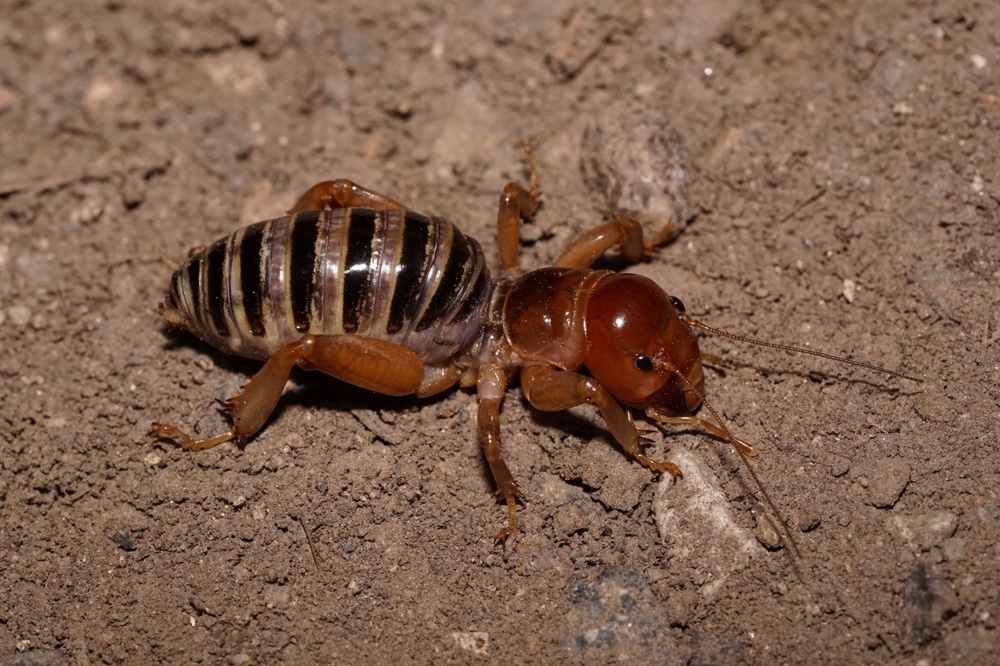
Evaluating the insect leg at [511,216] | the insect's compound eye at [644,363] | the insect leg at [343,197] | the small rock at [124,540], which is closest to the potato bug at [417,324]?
the insect's compound eye at [644,363]

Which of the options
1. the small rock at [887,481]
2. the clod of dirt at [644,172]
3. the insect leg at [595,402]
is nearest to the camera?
the small rock at [887,481]

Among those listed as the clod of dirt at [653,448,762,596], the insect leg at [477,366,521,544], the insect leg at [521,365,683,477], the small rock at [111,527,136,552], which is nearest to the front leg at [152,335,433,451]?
the insect leg at [477,366,521,544]

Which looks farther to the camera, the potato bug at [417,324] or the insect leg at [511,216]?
the insect leg at [511,216]

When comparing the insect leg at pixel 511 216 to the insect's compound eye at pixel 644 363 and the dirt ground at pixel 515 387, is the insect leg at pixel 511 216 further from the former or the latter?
the insect's compound eye at pixel 644 363

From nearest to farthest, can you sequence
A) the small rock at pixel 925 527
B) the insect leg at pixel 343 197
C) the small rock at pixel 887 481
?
the small rock at pixel 925 527 < the small rock at pixel 887 481 < the insect leg at pixel 343 197

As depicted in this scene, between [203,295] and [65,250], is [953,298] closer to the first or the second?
[203,295]

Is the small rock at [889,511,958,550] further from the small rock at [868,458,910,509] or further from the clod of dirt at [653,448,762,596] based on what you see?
the clod of dirt at [653,448,762,596]

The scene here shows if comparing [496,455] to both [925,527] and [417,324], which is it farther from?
[925,527]

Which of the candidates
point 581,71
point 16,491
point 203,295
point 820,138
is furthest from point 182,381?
point 820,138
